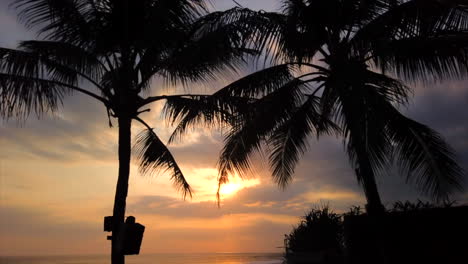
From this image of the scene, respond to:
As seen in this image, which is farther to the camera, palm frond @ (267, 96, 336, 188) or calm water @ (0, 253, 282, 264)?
calm water @ (0, 253, 282, 264)

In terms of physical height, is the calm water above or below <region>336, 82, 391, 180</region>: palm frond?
below

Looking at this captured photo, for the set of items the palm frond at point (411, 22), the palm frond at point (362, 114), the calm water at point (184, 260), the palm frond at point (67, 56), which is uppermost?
the palm frond at point (67, 56)

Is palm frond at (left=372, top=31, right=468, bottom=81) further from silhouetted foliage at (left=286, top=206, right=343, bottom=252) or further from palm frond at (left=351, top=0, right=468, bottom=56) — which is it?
silhouetted foliage at (left=286, top=206, right=343, bottom=252)

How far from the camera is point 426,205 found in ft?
27.5

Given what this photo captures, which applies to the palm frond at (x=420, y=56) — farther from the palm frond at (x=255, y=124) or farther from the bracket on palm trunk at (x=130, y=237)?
the bracket on palm trunk at (x=130, y=237)

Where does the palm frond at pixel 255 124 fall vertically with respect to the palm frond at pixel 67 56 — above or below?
below

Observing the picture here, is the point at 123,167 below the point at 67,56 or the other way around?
below

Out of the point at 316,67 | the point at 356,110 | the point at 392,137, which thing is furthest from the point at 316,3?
the point at 392,137

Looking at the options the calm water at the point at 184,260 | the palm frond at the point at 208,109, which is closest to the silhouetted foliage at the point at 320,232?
the palm frond at the point at 208,109

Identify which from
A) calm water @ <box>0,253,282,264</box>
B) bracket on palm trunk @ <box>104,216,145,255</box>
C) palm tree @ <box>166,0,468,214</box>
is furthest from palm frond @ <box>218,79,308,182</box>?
calm water @ <box>0,253,282,264</box>

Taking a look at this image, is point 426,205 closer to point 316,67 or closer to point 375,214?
point 375,214

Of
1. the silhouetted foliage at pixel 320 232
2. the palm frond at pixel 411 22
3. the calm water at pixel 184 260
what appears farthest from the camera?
the calm water at pixel 184 260

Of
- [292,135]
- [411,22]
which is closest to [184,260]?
[292,135]

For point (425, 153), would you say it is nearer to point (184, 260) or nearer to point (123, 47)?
point (123, 47)
